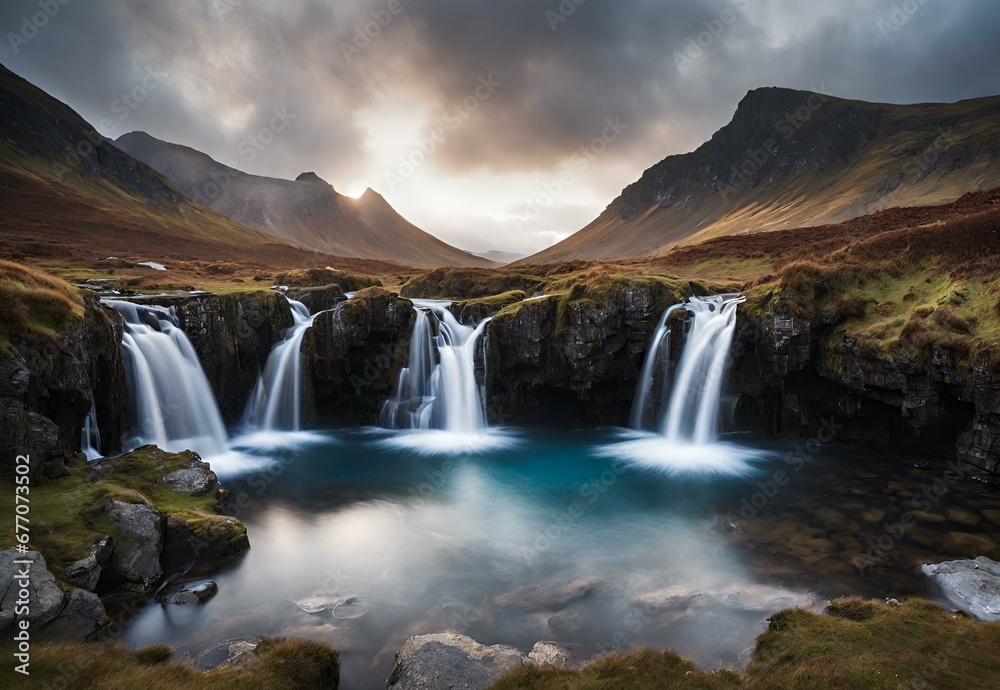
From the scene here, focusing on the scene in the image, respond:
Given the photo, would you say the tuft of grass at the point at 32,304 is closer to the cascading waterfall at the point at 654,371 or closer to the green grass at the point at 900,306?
the cascading waterfall at the point at 654,371

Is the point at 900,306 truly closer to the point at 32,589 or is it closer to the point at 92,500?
the point at 32,589

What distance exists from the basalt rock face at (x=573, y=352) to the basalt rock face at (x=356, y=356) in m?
5.81

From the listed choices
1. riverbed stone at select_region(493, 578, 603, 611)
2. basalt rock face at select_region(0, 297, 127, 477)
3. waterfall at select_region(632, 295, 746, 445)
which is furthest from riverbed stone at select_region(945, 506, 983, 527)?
basalt rock face at select_region(0, 297, 127, 477)

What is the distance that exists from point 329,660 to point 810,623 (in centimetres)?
899

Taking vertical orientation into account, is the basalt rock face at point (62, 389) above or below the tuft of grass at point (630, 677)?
above

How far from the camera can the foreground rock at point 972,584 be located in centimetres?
1039

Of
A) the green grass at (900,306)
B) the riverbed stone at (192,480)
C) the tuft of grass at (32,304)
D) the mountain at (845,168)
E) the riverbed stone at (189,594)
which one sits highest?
the mountain at (845,168)

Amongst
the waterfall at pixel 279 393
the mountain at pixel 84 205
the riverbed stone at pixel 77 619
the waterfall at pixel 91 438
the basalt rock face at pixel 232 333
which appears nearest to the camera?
the riverbed stone at pixel 77 619

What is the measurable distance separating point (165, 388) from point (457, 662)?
19.7 metres

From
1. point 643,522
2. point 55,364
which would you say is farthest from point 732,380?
point 55,364

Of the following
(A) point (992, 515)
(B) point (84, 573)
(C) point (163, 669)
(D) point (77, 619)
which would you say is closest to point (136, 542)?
(B) point (84, 573)

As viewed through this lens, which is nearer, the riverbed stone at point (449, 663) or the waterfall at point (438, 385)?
the riverbed stone at point (449, 663)

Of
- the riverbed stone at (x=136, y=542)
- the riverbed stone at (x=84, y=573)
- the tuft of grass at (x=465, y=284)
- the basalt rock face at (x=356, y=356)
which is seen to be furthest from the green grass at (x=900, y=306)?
the riverbed stone at (x=84, y=573)

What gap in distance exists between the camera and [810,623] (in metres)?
9.02
